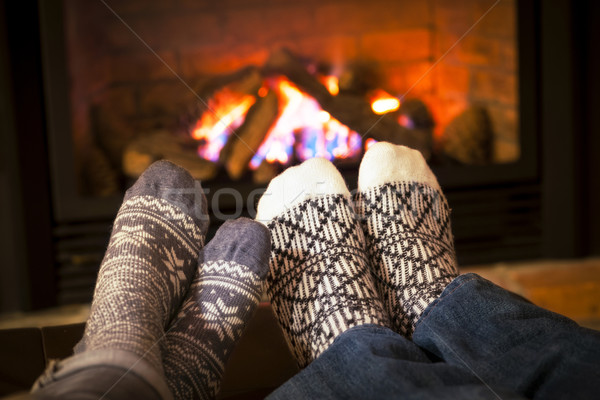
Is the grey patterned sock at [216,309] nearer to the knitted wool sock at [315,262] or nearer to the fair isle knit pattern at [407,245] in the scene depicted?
the knitted wool sock at [315,262]

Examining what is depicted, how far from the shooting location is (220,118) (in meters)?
1.36

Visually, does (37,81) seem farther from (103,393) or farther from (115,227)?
(103,393)

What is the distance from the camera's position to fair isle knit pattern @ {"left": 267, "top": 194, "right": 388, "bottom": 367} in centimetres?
76

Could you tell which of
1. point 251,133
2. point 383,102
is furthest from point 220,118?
point 383,102

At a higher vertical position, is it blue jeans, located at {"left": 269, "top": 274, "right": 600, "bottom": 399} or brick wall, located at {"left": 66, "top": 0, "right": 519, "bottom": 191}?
brick wall, located at {"left": 66, "top": 0, "right": 519, "bottom": 191}

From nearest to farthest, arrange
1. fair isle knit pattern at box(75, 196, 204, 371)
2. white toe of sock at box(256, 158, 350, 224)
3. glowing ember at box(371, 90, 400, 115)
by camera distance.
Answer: fair isle knit pattern at box(75, 196, 204, 371)
white toe of sock at box(256, 158, 350, 224)
glowing ember at box(371, 90, 400, 115)

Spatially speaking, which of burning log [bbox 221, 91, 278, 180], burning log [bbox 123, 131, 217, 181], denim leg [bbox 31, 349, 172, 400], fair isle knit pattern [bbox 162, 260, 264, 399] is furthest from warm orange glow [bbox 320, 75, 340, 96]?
denim leg [bbox 31, 349, 172, 400]

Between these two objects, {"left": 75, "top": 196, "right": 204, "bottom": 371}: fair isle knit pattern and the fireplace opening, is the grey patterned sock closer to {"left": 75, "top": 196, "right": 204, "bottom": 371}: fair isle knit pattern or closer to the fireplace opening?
{"left": 75, "top": 196, "right": 204, "bottom": 371}: fair isle knit pattern

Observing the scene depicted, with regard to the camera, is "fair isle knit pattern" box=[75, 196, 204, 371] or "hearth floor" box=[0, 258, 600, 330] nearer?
"fair isle knit pattern" box=[75, 196, 204, 371]

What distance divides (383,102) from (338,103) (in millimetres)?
107

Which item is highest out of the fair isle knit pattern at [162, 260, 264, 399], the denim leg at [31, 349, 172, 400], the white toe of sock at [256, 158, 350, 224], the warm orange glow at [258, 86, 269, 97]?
the warm orange glow at [258, 86, 269, 97]

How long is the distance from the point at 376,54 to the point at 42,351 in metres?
0.93

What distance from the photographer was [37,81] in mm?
1217

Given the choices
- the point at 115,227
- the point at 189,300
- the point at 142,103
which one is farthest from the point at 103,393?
the point at 142,103
